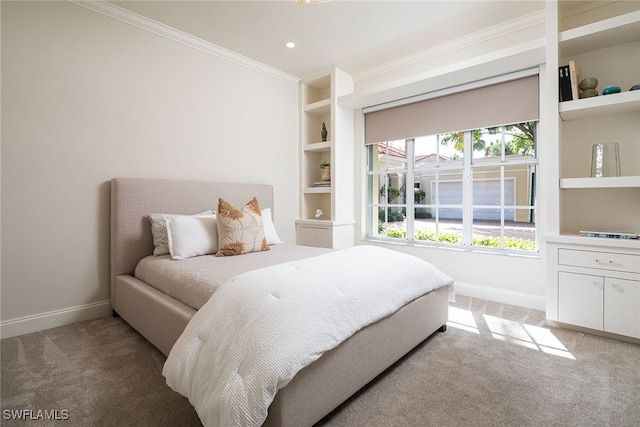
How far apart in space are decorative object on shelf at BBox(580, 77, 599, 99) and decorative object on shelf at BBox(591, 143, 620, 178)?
0.40 metres

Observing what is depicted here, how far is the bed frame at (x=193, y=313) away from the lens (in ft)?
4.08

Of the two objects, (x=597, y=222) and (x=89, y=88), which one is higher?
(x=89, y=88)

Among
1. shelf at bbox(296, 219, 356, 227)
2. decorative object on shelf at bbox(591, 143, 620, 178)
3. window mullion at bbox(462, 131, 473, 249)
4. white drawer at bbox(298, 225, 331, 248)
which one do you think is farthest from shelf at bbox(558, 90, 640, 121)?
white drawer at bbox(298, 225, 331, 248)

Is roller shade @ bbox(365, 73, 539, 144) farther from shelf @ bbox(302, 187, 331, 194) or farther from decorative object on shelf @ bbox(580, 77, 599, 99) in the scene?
shelf @ bbox(302, 187, 331, 194)

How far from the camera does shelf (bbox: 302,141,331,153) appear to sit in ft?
12.8

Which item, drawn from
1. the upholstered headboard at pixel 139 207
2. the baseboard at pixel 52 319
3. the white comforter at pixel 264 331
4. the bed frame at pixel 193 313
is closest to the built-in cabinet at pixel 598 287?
the bed frame at pixel 193 313

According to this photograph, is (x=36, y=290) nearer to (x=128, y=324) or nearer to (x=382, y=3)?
(x=128, y=324)

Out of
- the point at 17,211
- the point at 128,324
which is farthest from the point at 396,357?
the point at 17,211

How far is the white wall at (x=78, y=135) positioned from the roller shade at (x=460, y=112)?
2.00m

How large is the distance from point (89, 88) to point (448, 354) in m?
3.32

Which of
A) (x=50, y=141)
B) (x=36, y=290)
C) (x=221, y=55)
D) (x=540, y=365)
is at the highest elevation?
(x=221, y=55)

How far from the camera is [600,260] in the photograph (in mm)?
2143

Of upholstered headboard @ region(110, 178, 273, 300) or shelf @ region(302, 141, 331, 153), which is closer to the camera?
upholstered headboard @ region(110, 178, 273, 300)

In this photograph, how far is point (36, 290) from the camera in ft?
7.41
